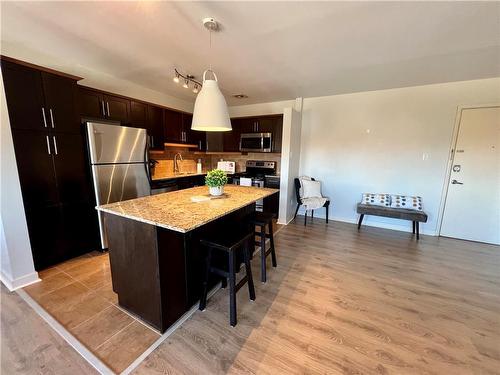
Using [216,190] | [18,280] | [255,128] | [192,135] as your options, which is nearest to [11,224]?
[18,280]

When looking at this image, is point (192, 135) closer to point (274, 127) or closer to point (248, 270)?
point (274, 127)

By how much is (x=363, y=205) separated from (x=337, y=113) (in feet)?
6.00

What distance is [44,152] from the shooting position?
7.32 ft

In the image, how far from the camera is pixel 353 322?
1716 millimetres

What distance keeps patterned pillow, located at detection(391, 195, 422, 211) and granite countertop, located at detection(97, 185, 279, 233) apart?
9.31 ft

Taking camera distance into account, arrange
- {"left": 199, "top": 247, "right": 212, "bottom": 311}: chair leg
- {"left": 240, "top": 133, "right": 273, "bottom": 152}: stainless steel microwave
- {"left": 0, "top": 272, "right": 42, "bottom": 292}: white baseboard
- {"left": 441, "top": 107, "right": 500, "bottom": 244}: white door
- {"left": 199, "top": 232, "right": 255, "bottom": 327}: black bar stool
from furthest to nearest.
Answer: {"left": 240, "top": 133, "right": 273, "bottom": 152}: stainless steel microwave, {"left": 441, "top": 107, "right": 500, "bottom": 244}: white door, {"left": 0, "top": 272, "right": 42, "bottom": 292}: white baseboard, {"left": 199, "top": 247, "right": 212, "bottom": 311}: chair leg, {"left": 199, "top": 232, "right": 255, "bottom": 327}: black bar stool

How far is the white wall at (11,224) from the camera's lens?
6.30ft

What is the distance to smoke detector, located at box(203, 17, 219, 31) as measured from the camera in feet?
5.82

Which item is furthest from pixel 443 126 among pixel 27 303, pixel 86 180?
pixel 27 303

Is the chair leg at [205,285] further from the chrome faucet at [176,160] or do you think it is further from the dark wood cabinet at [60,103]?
the chrome faucet at [176,160]

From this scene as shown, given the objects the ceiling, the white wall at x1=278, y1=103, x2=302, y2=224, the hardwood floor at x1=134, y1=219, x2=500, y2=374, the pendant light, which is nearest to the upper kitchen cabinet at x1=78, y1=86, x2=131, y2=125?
the ceiling

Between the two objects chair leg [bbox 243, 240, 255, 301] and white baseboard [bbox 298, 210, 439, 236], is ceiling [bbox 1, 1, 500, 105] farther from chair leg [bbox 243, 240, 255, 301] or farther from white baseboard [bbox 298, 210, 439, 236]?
white baseboard [bbox 298, 210, 439, 236]

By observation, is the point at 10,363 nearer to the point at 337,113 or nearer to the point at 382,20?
the point at 382,20

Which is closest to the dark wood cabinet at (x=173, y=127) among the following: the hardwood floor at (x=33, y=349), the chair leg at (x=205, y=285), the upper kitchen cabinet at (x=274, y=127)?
the upper kitchen cabinet at (x=274, y=127)
